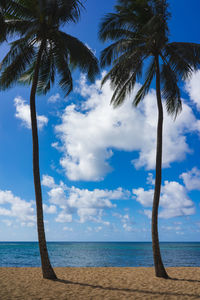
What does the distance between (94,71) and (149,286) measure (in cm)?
979

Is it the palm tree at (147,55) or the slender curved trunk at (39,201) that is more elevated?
the palm tree at (147,55)

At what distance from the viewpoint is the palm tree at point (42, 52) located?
32.8 feet

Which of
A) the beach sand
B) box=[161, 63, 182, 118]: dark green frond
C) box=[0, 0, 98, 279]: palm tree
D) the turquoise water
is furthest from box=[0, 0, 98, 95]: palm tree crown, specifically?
the turquoise water

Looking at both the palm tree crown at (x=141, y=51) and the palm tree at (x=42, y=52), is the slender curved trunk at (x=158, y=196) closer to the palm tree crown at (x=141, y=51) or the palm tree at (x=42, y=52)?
the palm tree crown at (x=141, y=51)

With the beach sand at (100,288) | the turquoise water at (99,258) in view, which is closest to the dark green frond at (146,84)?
the beach sand at (100,288)

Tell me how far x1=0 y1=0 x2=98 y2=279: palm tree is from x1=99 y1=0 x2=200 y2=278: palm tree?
4.62ft

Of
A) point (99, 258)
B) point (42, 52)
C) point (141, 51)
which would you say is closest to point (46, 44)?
point (42, 52)

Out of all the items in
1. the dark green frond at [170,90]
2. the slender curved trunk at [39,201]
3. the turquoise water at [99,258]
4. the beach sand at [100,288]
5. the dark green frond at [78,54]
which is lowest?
the turquoise water at [99,258]

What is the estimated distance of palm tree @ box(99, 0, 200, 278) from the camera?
1095 centimetres

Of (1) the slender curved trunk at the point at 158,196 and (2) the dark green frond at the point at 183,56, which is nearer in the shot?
(1) the slender curved trunk at the point at 158,196

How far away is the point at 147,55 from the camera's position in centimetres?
1185

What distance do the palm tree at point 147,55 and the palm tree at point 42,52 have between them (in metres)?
1.41

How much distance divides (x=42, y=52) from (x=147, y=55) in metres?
4.89

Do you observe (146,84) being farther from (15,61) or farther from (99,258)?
(99,258)
